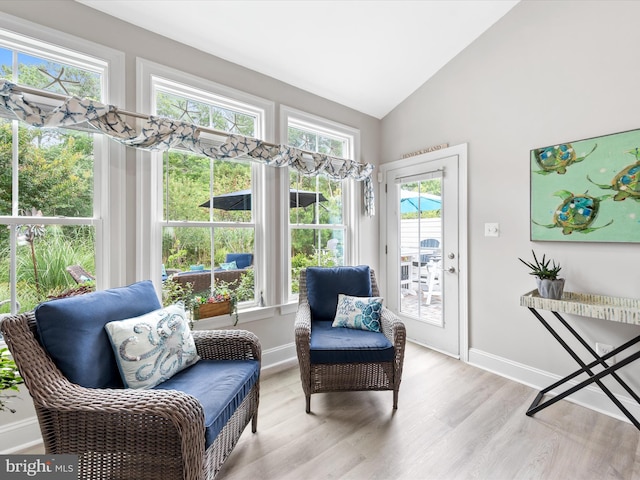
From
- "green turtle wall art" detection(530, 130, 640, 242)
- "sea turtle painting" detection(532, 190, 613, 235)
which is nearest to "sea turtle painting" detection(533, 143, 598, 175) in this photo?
"green turtle wall art" detection(530, 130, 640, 242)

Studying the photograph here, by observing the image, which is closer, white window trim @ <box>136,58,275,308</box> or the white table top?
the white table top

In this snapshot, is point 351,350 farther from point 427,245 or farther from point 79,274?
point 79,274

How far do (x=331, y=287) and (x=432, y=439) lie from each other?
1.24m

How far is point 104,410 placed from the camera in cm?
111

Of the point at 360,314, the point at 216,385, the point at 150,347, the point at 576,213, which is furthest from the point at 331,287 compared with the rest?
the point at 576,213

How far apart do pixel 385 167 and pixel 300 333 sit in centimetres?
228

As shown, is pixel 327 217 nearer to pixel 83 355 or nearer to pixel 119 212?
pixel 119 212

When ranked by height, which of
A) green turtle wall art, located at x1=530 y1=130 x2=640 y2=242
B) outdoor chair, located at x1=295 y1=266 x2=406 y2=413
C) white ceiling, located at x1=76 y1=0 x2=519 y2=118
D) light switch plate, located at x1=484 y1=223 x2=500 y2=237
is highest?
white ceiling, located at x1=76 y1=0 x2=519 y2=118

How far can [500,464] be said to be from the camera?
159 centimetres

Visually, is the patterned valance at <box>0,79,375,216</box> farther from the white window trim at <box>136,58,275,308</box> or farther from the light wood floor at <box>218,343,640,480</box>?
the light wood floor at <box>218,343,640,480</box>

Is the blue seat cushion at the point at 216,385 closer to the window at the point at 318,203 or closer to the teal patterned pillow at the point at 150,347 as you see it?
the teal patterned pillow at the point at 150,347

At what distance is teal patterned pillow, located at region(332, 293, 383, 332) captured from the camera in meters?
2.30

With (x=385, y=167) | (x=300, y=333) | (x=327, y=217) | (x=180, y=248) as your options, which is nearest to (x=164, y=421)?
(x=300, y=333)

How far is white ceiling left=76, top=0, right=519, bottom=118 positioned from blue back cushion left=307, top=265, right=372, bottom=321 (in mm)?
1775
